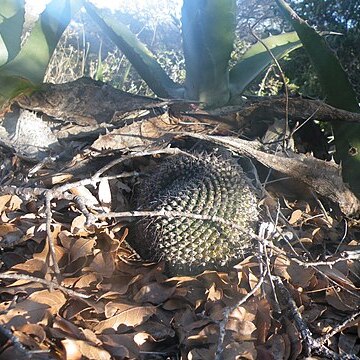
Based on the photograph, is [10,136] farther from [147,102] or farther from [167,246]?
[167,246]

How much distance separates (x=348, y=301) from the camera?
5.08 ft

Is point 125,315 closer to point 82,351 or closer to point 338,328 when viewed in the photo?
point 82,351

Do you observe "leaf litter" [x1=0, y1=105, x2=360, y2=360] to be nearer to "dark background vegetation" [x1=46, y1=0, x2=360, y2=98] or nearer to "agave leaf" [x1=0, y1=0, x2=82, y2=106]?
"agave leaf" [x1=0, y1=0, x2=82, y2=106]

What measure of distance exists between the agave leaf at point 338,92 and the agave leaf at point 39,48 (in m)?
0.79

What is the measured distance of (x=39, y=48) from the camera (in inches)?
83.0

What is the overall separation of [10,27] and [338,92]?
124cm

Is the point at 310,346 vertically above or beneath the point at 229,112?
beneath

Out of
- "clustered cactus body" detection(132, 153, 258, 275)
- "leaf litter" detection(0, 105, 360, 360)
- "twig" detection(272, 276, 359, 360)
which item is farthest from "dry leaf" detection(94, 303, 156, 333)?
"twig" detection(272, 276, 359, 360)

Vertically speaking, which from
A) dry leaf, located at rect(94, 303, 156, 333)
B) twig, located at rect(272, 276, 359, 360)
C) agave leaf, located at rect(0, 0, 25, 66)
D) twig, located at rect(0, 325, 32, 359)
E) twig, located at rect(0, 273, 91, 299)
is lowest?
twig, located at rect(272, 276, 359, 360)

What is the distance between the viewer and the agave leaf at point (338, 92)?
196 centimetres

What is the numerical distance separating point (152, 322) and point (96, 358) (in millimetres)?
219

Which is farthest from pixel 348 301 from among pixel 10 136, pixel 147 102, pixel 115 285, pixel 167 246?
pixel 10 136

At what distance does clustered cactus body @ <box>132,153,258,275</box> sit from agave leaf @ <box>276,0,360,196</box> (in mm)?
472

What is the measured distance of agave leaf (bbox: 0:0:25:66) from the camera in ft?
6.85
